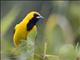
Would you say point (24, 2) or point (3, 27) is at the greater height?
point (24, 2)

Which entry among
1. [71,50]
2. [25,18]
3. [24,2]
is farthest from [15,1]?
[71,50]

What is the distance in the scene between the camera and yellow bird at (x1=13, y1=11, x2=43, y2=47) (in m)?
0.87

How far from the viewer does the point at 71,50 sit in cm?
56

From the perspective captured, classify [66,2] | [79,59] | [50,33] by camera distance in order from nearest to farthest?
[79,59]
[50,33]
[66,2]

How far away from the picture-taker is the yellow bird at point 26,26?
2.84 feet

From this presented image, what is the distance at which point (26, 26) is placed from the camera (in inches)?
34.6

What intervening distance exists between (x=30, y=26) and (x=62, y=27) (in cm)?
15

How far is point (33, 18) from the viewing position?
873 mm

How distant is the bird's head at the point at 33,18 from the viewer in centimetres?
87

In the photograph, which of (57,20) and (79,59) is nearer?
(79,59)

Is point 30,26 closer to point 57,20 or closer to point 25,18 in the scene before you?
point 25,18

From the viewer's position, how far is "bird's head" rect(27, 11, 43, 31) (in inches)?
34.2

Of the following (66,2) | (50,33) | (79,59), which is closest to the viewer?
(79,59)

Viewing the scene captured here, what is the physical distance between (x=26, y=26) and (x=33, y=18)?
48 millimetres
